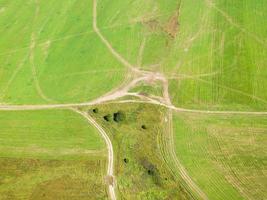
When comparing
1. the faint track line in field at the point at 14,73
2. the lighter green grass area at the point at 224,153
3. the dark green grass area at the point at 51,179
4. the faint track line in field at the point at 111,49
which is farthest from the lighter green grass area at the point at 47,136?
the faint track line in field at the point at 111,49

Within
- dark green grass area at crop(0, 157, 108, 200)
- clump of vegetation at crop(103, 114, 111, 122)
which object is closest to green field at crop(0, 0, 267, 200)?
dark green grass area at crop(0, 157, 108, 200)

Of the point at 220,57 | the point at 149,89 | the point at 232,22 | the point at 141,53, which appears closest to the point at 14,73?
the point at 141,53

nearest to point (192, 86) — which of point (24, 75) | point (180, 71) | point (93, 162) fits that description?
point (180, 71)

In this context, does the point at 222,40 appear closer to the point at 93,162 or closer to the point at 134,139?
the point at 134,139

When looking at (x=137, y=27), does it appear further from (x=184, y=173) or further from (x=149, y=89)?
(x=184, y=173)

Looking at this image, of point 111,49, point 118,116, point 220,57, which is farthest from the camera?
point 111,49

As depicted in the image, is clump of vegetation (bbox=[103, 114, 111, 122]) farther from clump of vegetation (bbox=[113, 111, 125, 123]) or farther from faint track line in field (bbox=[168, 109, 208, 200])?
faint track line in field (bbox=[168, 109, 208, 200])
